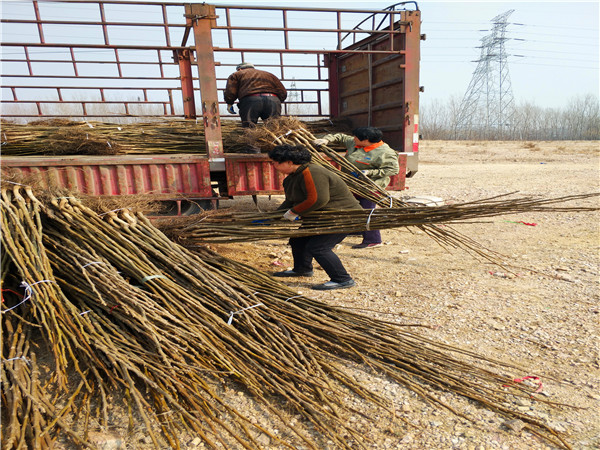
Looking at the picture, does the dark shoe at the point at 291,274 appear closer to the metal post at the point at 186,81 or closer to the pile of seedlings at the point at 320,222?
the pile of seedlings at the point at 320,222

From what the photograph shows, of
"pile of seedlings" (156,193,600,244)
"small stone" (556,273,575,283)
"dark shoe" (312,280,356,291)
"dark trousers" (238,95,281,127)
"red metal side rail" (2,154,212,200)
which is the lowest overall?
"small stone" (556,273,575,283)

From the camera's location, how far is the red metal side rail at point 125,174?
383cm

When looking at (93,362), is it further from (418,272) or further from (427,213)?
(418,272)

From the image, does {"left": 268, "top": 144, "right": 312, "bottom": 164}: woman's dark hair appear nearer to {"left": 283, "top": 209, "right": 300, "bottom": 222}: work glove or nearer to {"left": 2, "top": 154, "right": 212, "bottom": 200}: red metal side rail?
{"left": 283, "top": 209, "right": 300, "bottom": 222}: work glove

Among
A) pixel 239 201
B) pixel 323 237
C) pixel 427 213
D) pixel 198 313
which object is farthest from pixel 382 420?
pixel 239 201

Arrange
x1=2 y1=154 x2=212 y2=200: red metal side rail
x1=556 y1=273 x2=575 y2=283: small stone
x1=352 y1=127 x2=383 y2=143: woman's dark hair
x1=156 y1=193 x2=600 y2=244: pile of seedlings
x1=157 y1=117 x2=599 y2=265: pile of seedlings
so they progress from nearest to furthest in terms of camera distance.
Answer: x1=157 y1=117 x2=599 y2=265: pile of seedlings, x1=156 y1=193 x2=600 y2=244: pile of seedlings, x1=556 y1=273 x2=575 y2=283: small stone, x1=2 y1=154 x2=212 y2=200: red metal side rail, x1=352 y1=127 x2=383 y2=143: woman's dark hair

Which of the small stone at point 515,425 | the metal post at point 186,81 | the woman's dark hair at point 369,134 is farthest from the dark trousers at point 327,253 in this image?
the metal post at point 186,81

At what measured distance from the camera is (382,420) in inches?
71.6

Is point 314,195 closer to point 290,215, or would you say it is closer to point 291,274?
point 290,215

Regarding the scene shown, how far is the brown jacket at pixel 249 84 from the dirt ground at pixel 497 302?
196 centimetres

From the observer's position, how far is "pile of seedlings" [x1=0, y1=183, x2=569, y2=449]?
1731 mm

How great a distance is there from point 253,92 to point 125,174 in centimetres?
187

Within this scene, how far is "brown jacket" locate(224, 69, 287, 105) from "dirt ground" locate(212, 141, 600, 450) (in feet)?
6.42

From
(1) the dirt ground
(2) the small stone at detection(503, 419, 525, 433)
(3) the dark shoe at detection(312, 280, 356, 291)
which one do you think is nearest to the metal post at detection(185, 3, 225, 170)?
(1) the dirt ground
